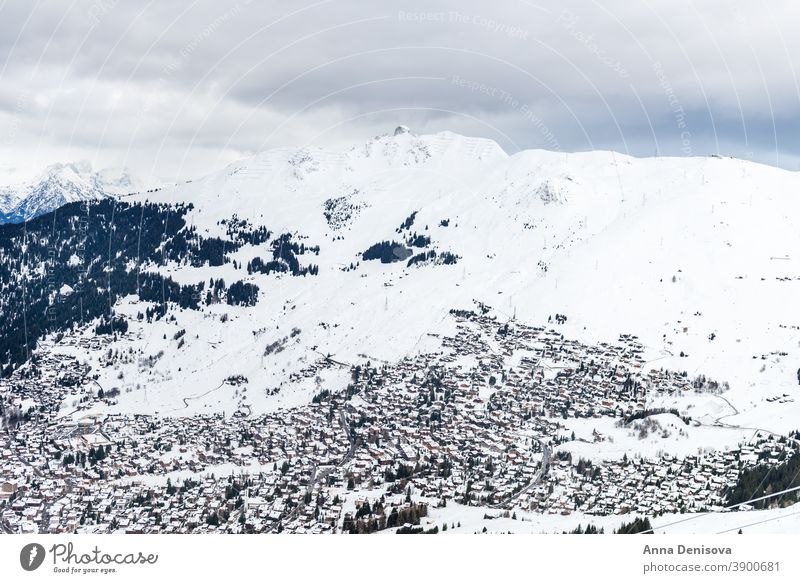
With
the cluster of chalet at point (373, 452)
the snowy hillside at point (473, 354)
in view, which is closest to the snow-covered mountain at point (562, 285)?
the snowy hillside at point (473, 354)

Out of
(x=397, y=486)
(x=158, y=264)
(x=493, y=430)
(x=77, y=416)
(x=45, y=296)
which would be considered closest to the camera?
(x=397, y=486)

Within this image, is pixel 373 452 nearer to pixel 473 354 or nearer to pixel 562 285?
pixel 473 354

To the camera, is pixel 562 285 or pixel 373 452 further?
pixel 562 285

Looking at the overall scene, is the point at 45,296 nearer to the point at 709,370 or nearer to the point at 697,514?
the point at 709,370

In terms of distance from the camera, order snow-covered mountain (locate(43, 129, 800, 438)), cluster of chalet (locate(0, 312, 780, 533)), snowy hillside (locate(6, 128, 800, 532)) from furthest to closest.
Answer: snow-covered mountain (locate(43, 129, 800, 438)), snowy hillside (locate(6, 128, 800, 532)), cluster of chalet (locate(0, 312, 780, 533))

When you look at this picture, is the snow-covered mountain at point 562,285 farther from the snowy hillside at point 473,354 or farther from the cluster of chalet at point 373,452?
the cluster of chalet at point 373,452

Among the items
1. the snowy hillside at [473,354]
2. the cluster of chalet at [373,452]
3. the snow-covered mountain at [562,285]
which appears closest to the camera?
the cluster of chalet at [373,452]

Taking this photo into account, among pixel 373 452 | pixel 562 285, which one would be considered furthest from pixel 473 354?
pixel 373 452

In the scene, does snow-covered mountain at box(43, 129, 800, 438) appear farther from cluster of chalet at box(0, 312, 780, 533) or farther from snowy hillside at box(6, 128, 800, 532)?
cluster of chalet at box(0, 312, 780, 533)

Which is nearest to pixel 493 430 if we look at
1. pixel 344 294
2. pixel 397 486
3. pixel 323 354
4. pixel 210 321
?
pixel 397 486

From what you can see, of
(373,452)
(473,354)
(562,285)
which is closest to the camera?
(373,452)

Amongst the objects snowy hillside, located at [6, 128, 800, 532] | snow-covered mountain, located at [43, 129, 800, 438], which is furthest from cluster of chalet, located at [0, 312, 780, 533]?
snow-covered mountain, located at [43, 129, 800, 438]
